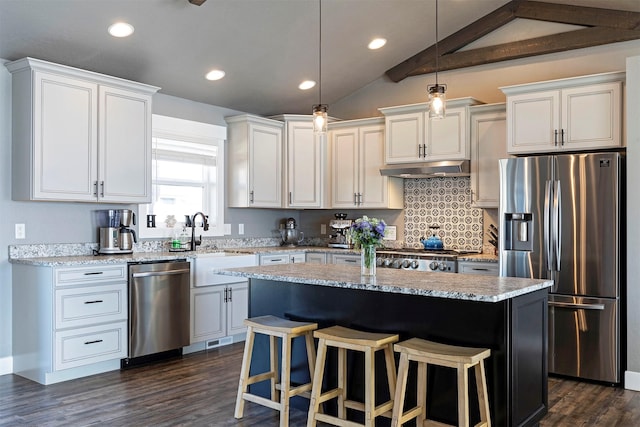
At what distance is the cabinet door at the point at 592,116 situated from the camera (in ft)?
13.8

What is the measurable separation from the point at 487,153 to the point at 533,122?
629 mm

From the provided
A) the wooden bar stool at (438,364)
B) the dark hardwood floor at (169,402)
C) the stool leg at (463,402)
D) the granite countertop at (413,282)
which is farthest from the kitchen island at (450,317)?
the dark hardwood floor at (169,402)

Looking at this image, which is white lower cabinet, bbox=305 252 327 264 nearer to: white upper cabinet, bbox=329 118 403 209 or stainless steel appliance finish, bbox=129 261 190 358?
white upper cabinet, bbox=329 118 403 209

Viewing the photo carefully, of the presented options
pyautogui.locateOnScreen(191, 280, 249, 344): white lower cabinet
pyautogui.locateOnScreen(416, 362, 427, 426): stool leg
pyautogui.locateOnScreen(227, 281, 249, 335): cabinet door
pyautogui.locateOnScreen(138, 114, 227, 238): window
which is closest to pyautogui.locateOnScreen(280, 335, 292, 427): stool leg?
pyautogui.locateOnScreen(416, 362, 427, 426): stool leg

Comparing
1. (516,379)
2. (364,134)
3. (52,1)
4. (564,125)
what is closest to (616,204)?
(564,125)

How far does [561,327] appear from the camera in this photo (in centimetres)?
425

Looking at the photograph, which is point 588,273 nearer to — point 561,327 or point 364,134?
point 561,327

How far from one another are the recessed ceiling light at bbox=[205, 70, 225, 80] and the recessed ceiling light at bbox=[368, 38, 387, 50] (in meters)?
1.46

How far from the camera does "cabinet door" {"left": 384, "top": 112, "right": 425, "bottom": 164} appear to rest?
545cm

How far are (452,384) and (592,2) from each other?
3733 millimetres

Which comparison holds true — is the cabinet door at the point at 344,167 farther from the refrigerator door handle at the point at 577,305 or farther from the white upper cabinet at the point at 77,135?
the refrigerator door handle at the point at 577,305

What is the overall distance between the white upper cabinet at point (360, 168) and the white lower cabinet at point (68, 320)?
8.51ft

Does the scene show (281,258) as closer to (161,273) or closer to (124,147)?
(161,273)

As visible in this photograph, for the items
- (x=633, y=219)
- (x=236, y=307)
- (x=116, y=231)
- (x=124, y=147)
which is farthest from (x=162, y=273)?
(x=633, y=219)
